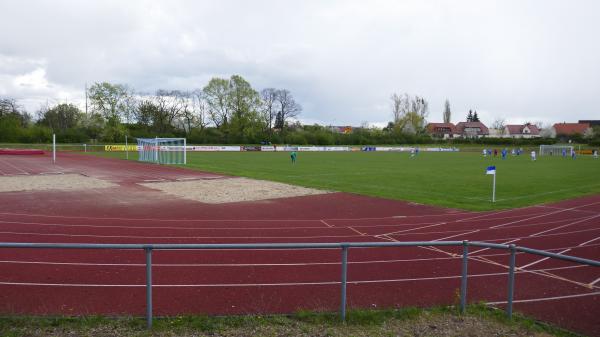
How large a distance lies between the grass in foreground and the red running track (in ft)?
2.55

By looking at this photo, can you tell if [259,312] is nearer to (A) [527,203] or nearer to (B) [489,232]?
(B) [489,232]

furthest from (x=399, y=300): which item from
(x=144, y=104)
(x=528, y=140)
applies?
(x=528, y=140)

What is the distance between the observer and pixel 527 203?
65.7 feet

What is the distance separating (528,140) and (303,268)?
117 meters

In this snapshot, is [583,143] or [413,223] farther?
[583,143]

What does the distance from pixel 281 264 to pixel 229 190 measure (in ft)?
46.7

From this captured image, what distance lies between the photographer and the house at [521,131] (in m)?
158

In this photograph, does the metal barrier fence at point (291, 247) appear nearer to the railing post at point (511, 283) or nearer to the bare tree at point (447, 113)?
the railing post at point (511, 283)

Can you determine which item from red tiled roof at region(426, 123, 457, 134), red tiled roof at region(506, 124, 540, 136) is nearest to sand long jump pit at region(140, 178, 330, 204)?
red tiled roof at region(426, 123, 457, 134)

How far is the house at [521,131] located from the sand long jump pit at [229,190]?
15094 centimetres

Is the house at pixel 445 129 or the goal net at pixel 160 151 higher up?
the house at pixel 445 129

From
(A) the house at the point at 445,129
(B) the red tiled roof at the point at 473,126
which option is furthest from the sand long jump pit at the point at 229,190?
(B) the red tiled roof at the point at 473,126

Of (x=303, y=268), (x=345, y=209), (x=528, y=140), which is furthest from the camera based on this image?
(x=528, y=140)

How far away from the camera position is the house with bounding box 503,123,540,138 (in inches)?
6240
